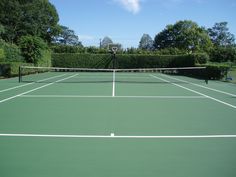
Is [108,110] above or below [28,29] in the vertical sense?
below

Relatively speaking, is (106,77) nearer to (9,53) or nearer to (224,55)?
(9,53)

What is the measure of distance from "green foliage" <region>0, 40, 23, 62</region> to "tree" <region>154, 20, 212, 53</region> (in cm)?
4803

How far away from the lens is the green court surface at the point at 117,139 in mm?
5320

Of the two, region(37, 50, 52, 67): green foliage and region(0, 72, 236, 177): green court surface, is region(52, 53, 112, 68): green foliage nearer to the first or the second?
region(37, 50, 52, 67): green foliage

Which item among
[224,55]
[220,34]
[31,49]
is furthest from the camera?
[220,34]

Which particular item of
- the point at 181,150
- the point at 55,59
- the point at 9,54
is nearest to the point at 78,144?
the point at 181,150

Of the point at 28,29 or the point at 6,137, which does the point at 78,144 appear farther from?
the point at 28,29

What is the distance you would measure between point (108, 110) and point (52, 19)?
6131 cm

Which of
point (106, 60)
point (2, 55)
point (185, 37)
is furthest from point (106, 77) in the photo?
point (185, 37)

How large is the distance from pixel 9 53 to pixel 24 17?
112 feet

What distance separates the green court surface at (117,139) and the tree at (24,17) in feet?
177

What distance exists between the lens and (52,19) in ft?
228

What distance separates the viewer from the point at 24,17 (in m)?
64.2

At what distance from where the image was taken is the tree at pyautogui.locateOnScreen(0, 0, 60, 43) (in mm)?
62469
